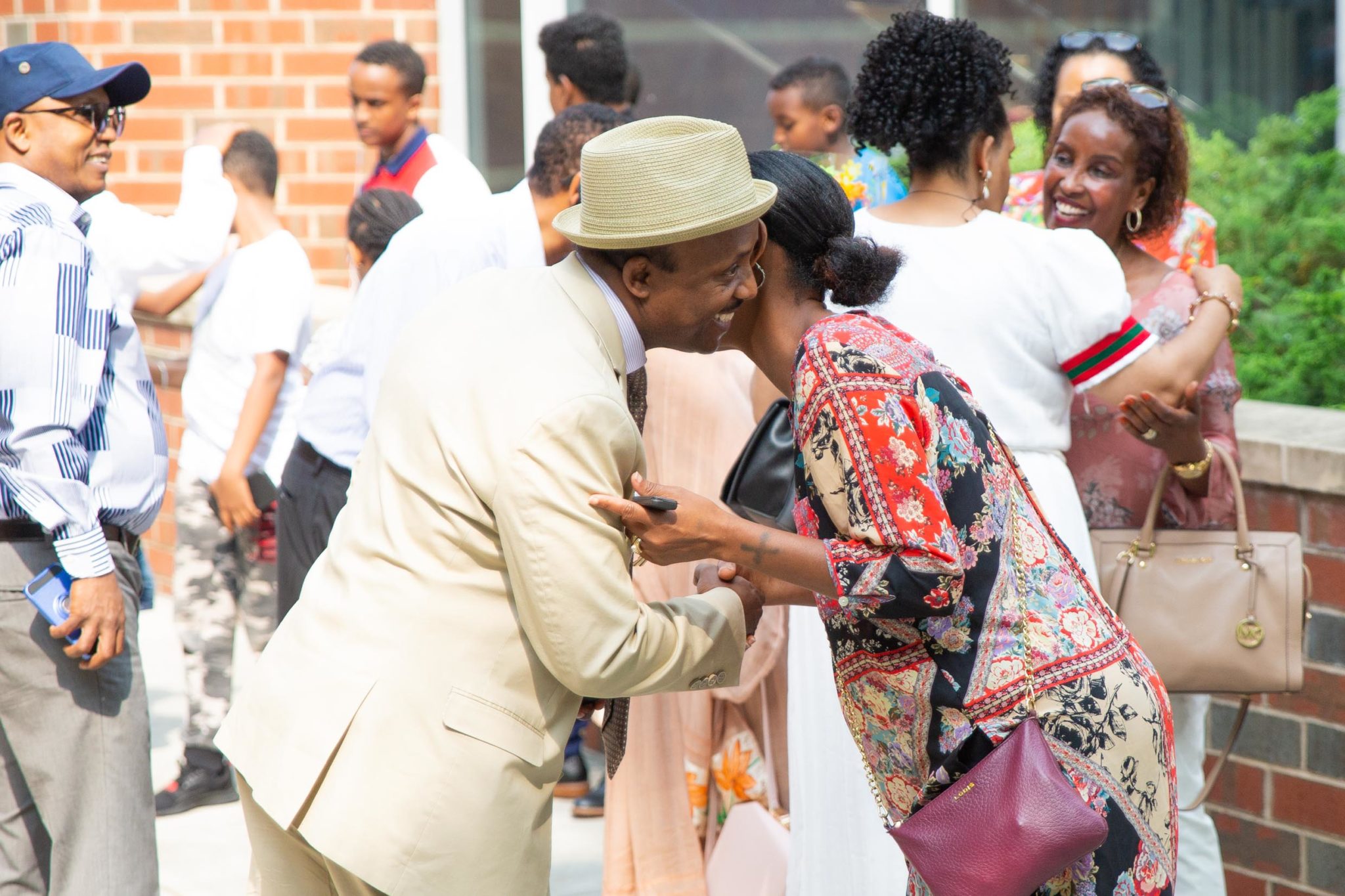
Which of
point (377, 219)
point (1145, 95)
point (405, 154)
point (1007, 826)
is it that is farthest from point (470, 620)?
point (405, 154)

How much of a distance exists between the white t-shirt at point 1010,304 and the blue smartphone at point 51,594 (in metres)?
1.92

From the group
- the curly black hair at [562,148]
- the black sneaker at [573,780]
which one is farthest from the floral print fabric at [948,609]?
the black sneaker at [573,780]

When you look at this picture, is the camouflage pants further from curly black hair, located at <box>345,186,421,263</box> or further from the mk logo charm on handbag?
the mk logo charm on handbag

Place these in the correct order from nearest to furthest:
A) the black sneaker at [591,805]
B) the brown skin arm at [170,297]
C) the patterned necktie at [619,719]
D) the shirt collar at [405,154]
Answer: the patterned necktie at [619,719] → the black sneaker at [591,805] → the brown skin arm at [170,297] → the shirt collar at [405,154]

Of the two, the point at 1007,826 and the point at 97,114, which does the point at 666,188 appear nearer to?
the point at 1007,826

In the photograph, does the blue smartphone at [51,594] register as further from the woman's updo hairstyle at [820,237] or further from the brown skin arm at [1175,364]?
the brown skin arm at [1175,364]

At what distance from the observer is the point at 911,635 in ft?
7.52

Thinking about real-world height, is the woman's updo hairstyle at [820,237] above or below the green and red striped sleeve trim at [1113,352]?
above

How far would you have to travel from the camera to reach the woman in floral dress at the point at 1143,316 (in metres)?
3.55

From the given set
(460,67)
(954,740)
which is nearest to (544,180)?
(954,740)

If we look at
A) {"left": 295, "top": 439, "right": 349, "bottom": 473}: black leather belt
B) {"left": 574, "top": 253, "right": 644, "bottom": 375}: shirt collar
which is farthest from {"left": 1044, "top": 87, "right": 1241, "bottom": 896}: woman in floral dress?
{"left": 295, "top": 439, "right": 349, "bottom": 473}: black leather belt

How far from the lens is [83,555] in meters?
3.34

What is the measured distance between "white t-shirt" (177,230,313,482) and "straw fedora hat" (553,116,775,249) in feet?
10.9

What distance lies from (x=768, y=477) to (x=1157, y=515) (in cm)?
113
